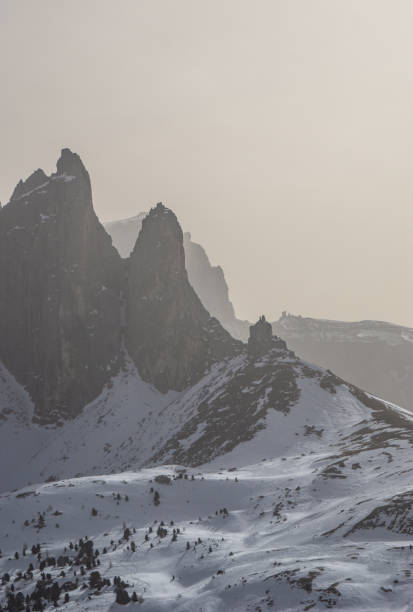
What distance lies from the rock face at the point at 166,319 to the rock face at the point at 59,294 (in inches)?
310

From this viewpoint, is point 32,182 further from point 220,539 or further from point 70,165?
point 220,539

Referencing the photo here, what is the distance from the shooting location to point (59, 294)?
549ft

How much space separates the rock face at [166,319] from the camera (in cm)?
15091

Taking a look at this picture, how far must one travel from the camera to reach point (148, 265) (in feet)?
545

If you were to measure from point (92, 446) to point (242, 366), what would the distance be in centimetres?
3454

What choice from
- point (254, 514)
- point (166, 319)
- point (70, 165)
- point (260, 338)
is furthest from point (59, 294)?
point (254, 514)

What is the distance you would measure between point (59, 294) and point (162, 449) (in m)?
71.4

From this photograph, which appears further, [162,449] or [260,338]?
[260,338]

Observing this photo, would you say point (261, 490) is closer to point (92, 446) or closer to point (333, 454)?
point (333, 454)

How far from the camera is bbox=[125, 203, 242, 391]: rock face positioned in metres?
151

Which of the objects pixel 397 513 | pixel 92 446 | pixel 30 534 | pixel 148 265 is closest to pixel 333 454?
pixel 397 513

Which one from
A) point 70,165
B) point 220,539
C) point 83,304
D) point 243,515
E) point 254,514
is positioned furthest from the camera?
point 70,165

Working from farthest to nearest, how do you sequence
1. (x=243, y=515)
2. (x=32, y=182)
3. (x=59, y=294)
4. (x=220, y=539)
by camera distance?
(x=32, y=182) → (x=59, y=294) → (x=243, y=515) → (x=220, y=539)

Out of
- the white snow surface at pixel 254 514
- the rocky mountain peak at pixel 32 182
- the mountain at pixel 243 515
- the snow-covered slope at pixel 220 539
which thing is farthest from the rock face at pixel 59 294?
the snow-covered slope at pixel 220 539
